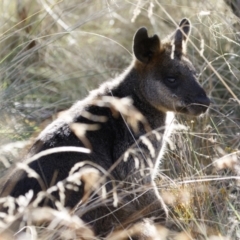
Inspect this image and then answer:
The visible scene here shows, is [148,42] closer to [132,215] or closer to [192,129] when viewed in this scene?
[192,129]

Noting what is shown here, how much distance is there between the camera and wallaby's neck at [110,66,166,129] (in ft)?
19.6

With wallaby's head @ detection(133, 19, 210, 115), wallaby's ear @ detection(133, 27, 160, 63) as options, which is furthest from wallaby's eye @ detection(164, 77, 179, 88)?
wallaby's ear @ detection(133, 27, 160, 63)

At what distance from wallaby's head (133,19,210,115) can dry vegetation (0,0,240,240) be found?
0.18m

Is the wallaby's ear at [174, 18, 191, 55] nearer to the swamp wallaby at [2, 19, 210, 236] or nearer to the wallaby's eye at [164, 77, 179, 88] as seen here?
the swamp wallaby at [2, 19, 210, 236]

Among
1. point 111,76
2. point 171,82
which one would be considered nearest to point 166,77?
point 171,82

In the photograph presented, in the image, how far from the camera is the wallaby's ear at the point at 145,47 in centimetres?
587

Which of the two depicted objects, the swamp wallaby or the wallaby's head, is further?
the wallaby's head

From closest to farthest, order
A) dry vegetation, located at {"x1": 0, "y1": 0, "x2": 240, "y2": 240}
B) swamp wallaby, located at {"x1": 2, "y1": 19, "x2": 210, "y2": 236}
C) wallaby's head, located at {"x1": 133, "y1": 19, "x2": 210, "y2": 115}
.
Answer: dry vegetation, located at {"x1": 0, "y1": 0, "x2": 240, "y2": 240} < swamp wallaby, located at {"x1": 2, "y1": 19, "x2": 210, "y2": 236} < wallaby's head, located at {"x1": 133, "y1": 19, "x2": 210, "y2": 115}

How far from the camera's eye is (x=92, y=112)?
5.57m

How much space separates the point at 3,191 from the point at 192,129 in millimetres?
2135

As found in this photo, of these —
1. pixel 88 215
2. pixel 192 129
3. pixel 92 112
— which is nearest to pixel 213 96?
pixel 192 129

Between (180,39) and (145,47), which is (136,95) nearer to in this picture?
(145,47)

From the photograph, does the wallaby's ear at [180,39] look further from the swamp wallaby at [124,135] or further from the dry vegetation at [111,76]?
the dry vegetation at [111,76]

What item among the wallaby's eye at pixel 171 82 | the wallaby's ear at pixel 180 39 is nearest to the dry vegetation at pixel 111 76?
the wallaby's ear at pixel 180 39
